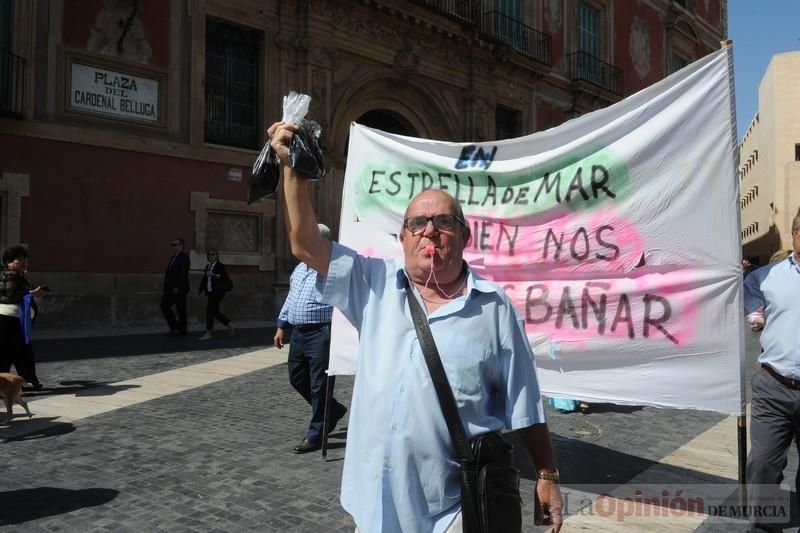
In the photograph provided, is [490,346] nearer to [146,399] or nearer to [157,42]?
[146,399]

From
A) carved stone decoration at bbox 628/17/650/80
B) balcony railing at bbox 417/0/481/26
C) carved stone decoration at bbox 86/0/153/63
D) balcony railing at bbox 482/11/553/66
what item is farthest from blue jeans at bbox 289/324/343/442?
carved stone decoration at bbox 628/17/650/80

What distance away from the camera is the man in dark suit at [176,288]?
1187cm

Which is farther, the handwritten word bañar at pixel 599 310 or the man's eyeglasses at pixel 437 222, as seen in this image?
the handwritten word bañar at pixel 599 310

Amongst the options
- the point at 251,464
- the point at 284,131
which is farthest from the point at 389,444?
the point at 251,464

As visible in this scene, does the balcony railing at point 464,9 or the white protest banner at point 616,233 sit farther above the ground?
→ the balcony railing at point 464,9

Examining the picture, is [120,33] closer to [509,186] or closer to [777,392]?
[509,186]

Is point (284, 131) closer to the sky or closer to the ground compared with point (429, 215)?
closer to the sky

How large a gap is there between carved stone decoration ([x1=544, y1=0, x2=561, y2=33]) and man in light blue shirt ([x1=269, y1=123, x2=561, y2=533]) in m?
23.3

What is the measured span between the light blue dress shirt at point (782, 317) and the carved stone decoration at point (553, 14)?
71.4 ft

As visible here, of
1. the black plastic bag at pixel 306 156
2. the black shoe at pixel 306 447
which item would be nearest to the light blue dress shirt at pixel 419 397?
the black plastic bag at pixel 306 156

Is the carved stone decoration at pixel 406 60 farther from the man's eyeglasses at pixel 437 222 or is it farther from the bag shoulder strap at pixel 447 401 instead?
the bag shoulder strap at pixel 447 401

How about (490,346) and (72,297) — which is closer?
(490,346)

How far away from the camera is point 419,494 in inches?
76.6

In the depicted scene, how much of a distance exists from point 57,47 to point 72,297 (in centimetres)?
455
